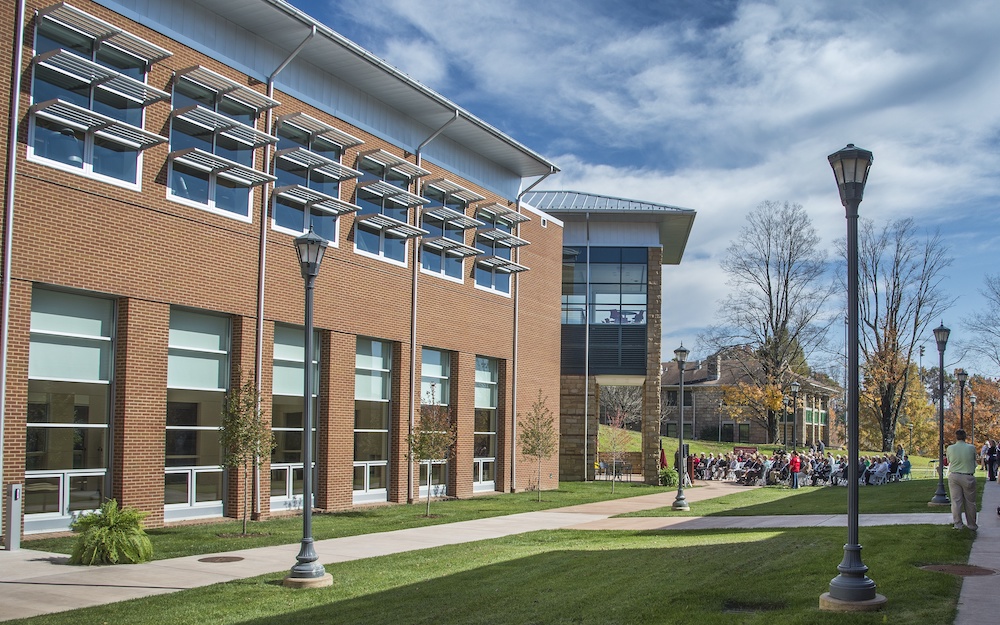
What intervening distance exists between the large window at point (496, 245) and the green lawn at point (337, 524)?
7.44 m

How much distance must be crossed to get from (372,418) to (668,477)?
16921mm

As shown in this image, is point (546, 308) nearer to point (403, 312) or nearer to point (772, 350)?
point (403, 312)

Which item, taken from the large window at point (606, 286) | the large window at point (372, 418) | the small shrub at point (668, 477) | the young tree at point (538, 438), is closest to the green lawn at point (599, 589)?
the large window at point (372, 418)

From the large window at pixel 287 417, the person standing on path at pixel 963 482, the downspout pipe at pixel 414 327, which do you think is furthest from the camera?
the downspout pipe at pixel 414 327

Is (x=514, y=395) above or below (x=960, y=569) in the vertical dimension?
above

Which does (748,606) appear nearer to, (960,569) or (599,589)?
(599,589)

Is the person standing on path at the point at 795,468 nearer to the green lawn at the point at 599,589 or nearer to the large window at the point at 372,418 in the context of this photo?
the large window at the point at 372,418

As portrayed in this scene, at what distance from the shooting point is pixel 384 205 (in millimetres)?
27109

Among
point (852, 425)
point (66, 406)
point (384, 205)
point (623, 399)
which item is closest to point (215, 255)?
point (66, 406)

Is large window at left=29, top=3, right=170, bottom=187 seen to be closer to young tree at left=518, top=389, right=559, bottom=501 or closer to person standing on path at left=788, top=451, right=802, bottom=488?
young tree at left=518, top=389, right=559, bottom=501

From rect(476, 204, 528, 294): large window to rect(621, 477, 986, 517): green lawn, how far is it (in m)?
10.2

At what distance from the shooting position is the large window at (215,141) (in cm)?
1995

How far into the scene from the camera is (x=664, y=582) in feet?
37.6

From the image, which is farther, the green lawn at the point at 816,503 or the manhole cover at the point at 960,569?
the green lawn at the point at 816,503
